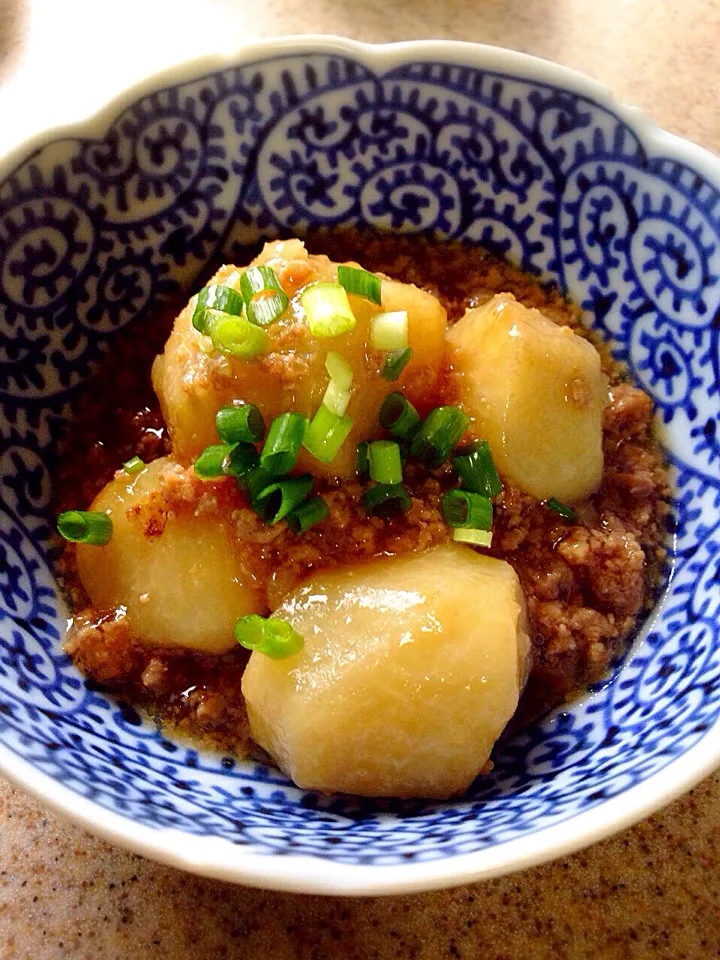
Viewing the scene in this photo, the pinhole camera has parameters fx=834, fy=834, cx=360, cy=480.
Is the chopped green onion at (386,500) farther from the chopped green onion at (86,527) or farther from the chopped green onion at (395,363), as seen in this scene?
the chopped green onion at (86,527)

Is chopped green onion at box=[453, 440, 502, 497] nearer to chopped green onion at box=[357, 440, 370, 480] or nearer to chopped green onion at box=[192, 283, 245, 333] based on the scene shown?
chopped green onion at box=[357, 440, 370, 480]

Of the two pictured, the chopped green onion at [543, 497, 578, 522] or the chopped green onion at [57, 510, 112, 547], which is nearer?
the chopped green onion at [57, 510, 112, 547]

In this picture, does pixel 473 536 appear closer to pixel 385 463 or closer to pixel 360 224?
pixel 385 463

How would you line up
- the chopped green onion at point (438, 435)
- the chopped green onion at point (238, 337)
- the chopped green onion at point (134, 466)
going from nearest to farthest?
1. the chopped green onion at point (238, 337)
2. the chopped green onion at point (438, 435)
3. the chopped green onion at point (134, 466)

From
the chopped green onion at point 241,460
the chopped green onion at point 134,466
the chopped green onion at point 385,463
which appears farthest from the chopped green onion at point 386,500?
the chopped green onion at point 134,466

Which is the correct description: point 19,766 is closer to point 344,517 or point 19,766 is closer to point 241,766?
point 241,766

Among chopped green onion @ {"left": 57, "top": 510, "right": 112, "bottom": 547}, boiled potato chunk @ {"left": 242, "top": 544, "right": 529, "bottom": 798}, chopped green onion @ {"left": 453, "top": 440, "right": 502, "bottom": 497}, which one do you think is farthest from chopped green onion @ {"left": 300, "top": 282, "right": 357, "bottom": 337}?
chopped green onion @ {"left": 57, "top": 510, "right": 112, "bottom": 547}

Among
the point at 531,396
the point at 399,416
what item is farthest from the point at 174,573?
the point at 531,396
